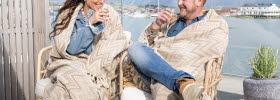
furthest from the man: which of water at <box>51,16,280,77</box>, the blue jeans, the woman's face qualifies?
water at <box>51,16,280,77</box>

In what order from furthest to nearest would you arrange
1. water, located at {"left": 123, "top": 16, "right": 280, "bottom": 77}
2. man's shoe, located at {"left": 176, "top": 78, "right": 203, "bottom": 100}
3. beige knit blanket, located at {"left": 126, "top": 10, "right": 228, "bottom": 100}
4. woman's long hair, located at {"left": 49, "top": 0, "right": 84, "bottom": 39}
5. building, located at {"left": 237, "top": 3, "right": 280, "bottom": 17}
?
water, located at {"left": 123, "top": 16, "right": 280, "bottom": 77} → building, located at {"left": 237, "top": 3, "right": 280, "bottom": 17} → woman's long hair, located at {"left": 49, "top": 0, "right": 84, "bottom": 39} → beige knit blanket, located at {"left": 126, "top": 10, "right": 228, "bottom": 100} → man's shoe, located at {"left": 176, "top": 78, "right": 203, "bottom": 100}

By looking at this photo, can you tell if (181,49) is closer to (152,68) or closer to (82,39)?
(152,68)

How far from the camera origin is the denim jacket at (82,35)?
2.49 m

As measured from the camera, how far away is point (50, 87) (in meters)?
2.49

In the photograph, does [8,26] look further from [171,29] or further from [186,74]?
[186,74]

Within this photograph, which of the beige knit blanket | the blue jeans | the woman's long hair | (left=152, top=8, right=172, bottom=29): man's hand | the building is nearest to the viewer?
the blue jeans

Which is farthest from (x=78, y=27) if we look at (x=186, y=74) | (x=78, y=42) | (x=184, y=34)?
(x=186, y=74)

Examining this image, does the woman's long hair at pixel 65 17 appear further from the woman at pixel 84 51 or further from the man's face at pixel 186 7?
the man's face at pixel 186 7

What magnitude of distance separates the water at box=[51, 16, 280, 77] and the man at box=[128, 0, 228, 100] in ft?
4.31

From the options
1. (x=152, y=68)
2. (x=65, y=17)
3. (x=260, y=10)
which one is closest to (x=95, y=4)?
(x=65, y=17)

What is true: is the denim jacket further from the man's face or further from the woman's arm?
the man's face

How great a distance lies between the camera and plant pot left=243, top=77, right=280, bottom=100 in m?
2.42

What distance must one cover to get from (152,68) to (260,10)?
181cm

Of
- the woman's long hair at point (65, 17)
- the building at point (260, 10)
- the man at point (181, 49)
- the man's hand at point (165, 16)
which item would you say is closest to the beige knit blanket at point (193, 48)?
the man at point (181, 49)
